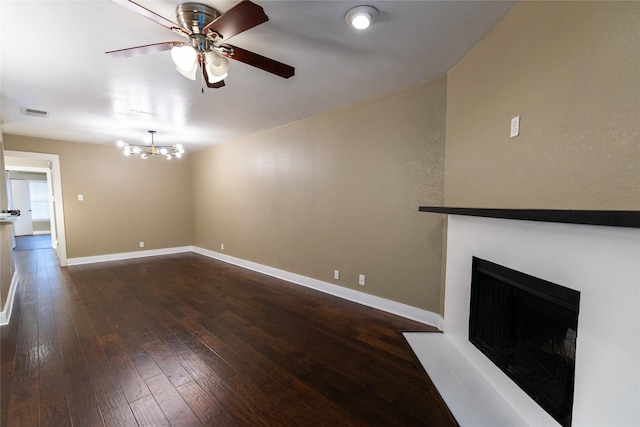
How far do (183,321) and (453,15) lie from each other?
11.3 feet

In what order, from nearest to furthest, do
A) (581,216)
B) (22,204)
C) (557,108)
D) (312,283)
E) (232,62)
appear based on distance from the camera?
(581,216), (557,108), (232,62), (312,283), (22,204)

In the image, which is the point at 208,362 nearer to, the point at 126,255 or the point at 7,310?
the point at 7,310

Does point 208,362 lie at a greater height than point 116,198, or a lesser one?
lesser

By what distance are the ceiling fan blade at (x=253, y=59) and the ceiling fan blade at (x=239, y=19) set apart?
0.42 ft

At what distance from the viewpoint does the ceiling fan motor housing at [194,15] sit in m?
1.50

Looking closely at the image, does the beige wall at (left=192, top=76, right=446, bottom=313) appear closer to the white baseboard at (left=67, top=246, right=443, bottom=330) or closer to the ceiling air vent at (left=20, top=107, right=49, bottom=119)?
the white baseboard at (left=67, top=246, right=443, bottom=330)

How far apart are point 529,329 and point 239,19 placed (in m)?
2.32

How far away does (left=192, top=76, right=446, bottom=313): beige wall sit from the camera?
2.56m

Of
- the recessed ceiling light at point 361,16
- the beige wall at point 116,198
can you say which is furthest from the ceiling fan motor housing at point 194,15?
the beige wall at point 116,198

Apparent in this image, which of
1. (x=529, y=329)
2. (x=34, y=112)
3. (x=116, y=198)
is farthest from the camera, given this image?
(x=116, y=198)

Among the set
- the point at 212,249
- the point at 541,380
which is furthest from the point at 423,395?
the point at 212,249

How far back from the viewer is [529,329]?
149 cm

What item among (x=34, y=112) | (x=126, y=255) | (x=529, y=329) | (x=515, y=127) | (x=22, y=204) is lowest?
(x=126, y=255)

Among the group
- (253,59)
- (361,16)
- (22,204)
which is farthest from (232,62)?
(22,204)
